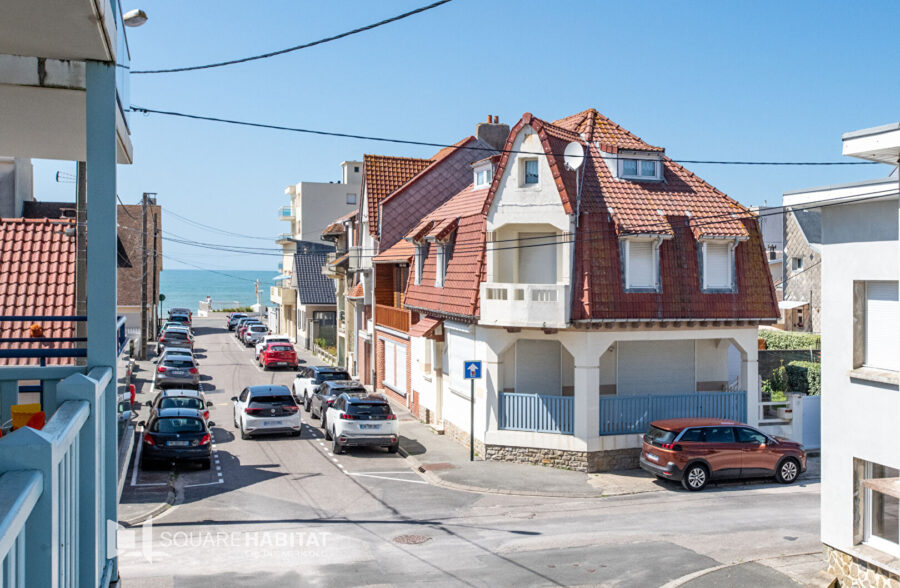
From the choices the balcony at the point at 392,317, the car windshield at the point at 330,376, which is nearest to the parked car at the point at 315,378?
the car windshield at the point at 330,376

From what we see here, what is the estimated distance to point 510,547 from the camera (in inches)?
581

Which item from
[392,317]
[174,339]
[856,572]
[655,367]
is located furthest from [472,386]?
[174,339]

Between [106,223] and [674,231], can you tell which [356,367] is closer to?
[674,231]

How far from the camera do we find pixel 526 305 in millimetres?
21281

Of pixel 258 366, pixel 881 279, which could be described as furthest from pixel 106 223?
pixel 258 366

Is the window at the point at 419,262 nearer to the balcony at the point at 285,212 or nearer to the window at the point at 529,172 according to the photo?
the window at the point at 529,172

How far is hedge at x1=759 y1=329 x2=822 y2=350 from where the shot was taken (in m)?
34.3

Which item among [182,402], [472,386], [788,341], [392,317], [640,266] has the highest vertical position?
[640,266]

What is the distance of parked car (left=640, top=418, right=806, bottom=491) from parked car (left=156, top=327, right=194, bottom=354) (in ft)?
109

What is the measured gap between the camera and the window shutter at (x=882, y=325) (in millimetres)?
11125

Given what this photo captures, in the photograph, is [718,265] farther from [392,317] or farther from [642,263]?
[392,317]

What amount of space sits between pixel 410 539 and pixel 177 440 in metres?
8.16

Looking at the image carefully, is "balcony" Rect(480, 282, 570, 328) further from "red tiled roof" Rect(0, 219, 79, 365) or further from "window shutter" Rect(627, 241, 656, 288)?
"red tiled roof" Rect(0, 219, 79, 365)

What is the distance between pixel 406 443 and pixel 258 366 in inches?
863
